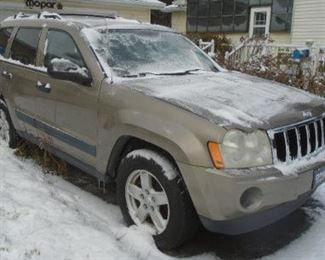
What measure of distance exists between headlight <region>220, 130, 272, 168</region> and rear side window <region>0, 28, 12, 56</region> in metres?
3.92

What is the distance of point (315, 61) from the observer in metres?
10.6

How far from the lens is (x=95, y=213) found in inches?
174

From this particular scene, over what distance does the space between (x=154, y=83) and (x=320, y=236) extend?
1904 mm

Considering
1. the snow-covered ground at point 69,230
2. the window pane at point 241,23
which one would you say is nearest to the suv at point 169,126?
the snow-covered ground at point 69,230

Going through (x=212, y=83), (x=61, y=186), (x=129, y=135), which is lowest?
(x=61, y=186)

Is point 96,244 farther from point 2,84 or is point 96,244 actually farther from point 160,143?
point 2,84

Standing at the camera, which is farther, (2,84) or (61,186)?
(2,84)

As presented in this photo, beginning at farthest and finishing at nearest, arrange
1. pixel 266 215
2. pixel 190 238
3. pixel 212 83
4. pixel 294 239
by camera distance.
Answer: pixel 212 83 → pixel 294 239 → pixel 190 238 → pixel 266 215

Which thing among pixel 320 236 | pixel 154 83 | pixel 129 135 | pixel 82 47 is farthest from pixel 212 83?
pixel 320 236

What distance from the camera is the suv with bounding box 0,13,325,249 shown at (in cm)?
329

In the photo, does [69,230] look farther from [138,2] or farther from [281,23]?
[281,23]

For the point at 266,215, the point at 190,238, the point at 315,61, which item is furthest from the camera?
the point at 315,61

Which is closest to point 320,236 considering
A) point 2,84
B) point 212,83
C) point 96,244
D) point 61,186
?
point 212,83

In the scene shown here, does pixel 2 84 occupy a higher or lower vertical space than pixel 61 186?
higher
